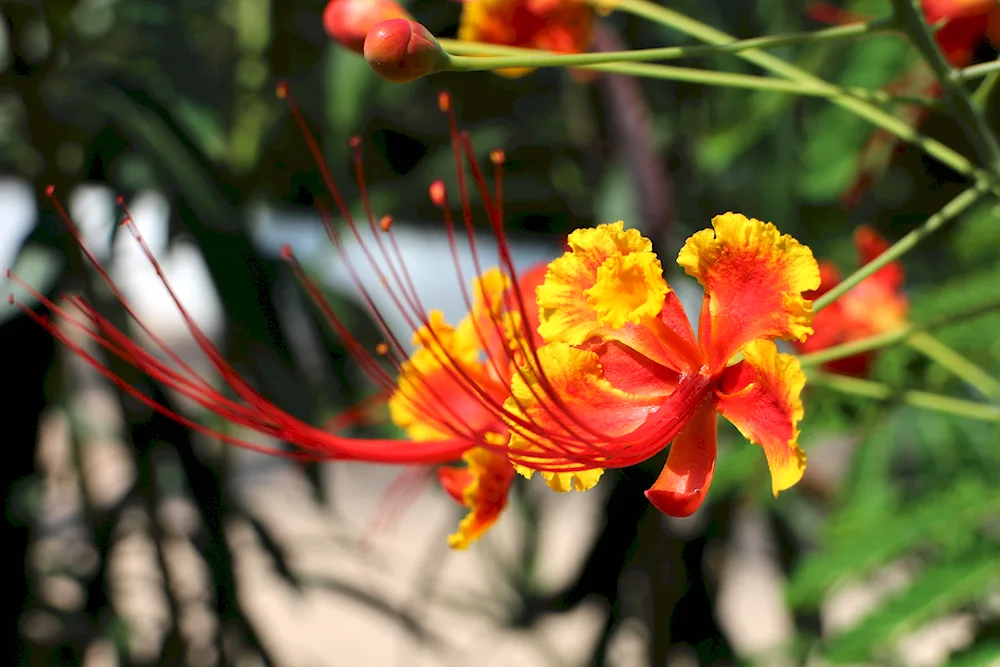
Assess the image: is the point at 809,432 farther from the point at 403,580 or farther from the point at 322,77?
the point at 403,580

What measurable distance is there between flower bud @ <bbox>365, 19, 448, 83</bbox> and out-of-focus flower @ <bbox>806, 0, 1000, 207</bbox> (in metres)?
0.34

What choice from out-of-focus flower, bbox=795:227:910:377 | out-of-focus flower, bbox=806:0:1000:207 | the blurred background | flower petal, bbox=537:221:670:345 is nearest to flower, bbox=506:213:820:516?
flower petal, bbox=537:221:670:345

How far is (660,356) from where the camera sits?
2.08 ft

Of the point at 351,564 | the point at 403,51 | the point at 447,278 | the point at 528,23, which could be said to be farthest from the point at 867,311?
the point at 351,564

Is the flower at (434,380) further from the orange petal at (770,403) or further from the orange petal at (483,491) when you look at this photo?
the orange petal at (770,403)

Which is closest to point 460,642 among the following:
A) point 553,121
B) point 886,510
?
point 553,121

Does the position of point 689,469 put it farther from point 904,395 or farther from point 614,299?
point 904,395

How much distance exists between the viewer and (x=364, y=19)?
76 cm

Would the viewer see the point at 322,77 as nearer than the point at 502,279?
No

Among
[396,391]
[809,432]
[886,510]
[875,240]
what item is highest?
[875,240]

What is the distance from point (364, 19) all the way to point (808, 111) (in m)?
1.11

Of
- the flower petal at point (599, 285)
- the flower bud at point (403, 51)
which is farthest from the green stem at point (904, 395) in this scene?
the flower bud at point (403, 51)

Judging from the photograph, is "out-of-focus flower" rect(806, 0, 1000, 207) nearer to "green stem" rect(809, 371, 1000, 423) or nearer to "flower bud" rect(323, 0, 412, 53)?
"green stem" rect(809, 371, 1000, 423)

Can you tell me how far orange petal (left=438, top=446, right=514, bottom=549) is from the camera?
2.16ft
